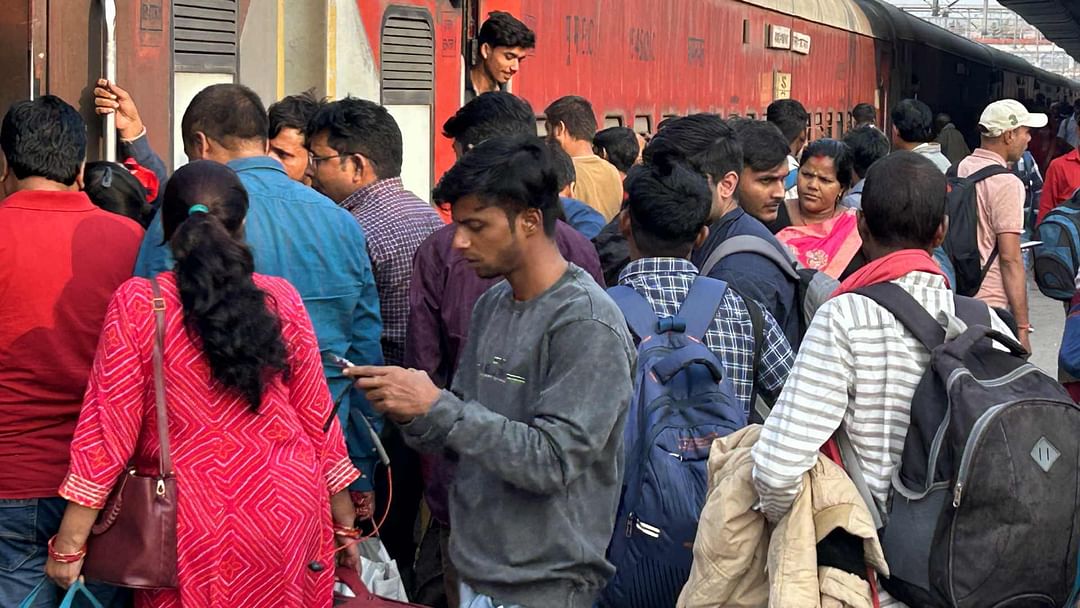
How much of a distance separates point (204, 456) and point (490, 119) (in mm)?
1885

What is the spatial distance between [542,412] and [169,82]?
9.04ft

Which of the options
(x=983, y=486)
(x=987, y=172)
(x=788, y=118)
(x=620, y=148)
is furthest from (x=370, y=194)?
(x=788, y=118)

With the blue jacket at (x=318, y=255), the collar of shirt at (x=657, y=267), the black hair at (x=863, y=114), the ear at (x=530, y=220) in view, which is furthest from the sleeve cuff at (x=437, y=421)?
the black hair at (x=863, y=114)

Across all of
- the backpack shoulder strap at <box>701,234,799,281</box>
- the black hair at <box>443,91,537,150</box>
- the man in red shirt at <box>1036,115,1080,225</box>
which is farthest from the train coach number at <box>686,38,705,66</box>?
the backpack shoulder strap at <box>701,234,799,281</box>

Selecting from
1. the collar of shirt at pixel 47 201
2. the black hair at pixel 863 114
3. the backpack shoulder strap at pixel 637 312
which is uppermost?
the black hair at pixel 863 114

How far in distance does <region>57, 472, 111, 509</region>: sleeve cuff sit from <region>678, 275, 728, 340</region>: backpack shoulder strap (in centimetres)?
129

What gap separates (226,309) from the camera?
289cm

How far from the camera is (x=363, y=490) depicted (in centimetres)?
408

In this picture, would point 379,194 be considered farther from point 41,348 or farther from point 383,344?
point 41,348

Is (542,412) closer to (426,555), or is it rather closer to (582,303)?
(582,303)

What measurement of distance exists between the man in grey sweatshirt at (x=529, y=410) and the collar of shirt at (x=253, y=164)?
4.01 feet

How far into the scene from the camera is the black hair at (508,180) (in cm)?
275

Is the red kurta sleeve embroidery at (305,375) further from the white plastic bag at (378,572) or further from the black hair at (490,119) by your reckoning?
the black hair at (490,119)

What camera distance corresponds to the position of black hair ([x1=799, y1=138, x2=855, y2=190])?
5.22m
